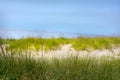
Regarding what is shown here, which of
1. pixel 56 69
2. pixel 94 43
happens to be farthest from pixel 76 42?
pixel 56 69

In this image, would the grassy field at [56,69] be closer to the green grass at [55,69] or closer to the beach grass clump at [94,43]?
the green grass at [55,69]

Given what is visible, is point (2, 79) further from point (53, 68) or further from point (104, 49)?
point (104, 49)

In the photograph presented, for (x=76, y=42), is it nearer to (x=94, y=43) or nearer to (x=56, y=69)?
(x=94, y=43)

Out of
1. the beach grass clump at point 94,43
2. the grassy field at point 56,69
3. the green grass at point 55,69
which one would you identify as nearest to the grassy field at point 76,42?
the beach grass clump at point 94,43

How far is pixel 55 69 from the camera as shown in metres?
6.81

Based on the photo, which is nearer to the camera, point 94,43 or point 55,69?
point 55,69

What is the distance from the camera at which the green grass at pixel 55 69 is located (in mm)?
A: 6625

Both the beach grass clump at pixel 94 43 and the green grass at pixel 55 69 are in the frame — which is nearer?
the green grass at pixel 55 69

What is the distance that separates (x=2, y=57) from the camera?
7.20 metres

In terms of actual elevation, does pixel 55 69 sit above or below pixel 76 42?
above

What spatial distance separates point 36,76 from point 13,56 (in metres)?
0.83

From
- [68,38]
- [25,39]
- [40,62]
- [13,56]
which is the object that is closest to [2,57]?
[13,56]

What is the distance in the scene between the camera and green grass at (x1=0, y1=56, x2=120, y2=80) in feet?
21.7

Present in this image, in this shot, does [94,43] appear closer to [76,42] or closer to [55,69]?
[76,42]
